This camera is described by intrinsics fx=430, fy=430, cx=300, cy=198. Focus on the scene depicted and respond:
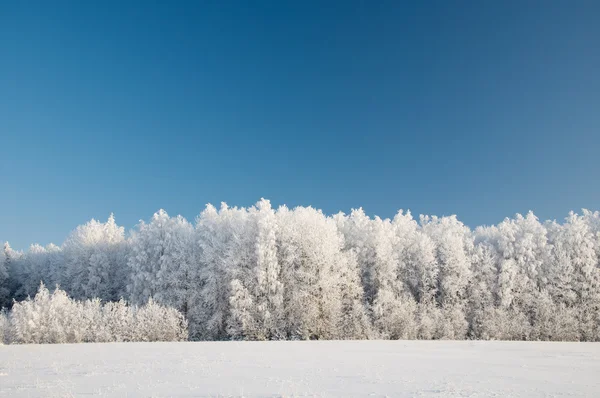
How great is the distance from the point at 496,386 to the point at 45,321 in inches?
1662

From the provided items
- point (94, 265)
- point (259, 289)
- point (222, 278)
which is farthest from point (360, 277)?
point (94, 265)

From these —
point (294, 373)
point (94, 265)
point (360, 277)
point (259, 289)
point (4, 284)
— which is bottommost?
point (294, 373)

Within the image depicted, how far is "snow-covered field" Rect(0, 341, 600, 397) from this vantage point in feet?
46.8

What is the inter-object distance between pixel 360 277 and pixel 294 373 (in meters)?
38.7

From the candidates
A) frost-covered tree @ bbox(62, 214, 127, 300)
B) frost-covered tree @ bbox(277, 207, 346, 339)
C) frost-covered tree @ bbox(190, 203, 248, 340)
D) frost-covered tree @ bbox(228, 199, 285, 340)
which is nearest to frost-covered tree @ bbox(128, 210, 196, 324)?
frost-covered tree @ bbox(190, 203, 248, 340)

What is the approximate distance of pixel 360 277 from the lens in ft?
183

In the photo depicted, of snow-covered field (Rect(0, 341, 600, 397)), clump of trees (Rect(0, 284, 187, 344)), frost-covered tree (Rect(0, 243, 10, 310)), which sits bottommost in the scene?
snow-covered field (Rect(0, 341, 600, 397))

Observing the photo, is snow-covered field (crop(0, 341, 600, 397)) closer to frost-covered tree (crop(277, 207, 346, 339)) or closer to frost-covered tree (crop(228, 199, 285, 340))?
frost-covered tree (crop(228, 199, 285, 340))

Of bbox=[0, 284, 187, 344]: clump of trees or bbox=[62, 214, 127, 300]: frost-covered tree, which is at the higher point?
bbox=[62, 214, 127, 300]: frost-covered tree

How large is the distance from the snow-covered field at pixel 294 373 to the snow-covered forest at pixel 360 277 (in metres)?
21.0

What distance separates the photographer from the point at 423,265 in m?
55.8

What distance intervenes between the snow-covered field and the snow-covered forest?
21.0 meters

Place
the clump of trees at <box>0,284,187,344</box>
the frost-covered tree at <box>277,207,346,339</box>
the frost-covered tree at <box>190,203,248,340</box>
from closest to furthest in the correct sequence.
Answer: the clump of trees at <box>0,284,187,344</box> < the frost-covered tree at <box>277,207,346,339</box> < the frost-covered tree at <box>190,203,248,340</box>

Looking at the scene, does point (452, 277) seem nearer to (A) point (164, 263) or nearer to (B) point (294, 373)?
(A) point (164, 263)
